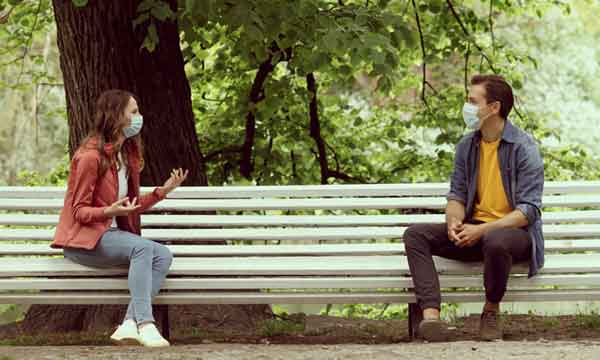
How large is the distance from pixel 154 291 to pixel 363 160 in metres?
4.49

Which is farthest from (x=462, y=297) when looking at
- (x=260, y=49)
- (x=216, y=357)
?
(x=260, y=49)

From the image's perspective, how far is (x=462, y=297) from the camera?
5348mm

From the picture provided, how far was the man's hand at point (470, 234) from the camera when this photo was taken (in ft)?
17.1

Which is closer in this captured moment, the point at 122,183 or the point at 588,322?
the point at 122,183

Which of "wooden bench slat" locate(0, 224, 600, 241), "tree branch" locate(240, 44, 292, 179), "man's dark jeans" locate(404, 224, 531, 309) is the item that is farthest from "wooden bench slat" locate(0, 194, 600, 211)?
"tree branch" locate(240, 44, 292, 179)

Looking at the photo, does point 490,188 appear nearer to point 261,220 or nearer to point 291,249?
point 291,249

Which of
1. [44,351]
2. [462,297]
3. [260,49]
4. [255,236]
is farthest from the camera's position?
[260,49]

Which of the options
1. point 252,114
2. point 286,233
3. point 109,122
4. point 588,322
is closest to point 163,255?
point 109,122

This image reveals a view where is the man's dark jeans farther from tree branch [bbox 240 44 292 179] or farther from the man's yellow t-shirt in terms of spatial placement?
tree branch [bbox 240 44 292 179]

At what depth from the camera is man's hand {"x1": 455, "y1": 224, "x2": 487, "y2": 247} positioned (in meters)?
5.21

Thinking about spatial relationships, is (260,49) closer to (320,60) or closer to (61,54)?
(320,60)

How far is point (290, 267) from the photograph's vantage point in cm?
524

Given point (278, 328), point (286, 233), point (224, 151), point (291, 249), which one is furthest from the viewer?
point (224, 151)

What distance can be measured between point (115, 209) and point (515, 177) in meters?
1.90
